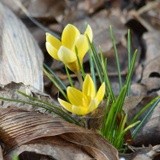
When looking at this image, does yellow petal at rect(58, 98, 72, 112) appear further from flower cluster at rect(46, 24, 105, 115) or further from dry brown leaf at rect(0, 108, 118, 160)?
dry brown leaf at rect(0, 108, 118, 160)

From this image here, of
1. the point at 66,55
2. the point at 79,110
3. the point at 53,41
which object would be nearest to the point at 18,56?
the point at 53,41

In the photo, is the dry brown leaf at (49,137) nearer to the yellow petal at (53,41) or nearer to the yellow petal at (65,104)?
the yellow petal at (65,104)

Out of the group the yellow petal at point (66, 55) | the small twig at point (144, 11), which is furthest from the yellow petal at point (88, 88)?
the small twig at point (144, 11)

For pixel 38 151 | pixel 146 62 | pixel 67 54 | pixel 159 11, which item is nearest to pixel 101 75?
pixel 67 54

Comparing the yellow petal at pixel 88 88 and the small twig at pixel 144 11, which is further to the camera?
the small twig at pixel 144 11

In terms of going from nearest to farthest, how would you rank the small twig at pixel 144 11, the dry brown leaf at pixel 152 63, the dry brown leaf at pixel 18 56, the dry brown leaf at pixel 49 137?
the dry brown leaf at pixel 49 137 < the dry brown leaf at pixel 18 56 < the dry brown leaf at pixel 152 63 < the small twig at pixel 144 11

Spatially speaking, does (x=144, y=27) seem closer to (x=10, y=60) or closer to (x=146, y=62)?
(x=146, y=62)

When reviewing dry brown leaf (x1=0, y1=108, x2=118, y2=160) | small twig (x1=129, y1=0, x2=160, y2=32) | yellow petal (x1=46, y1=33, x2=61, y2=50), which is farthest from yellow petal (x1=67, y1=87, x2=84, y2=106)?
small twig (x1=129, y1=0, x2=160, y2=32)
